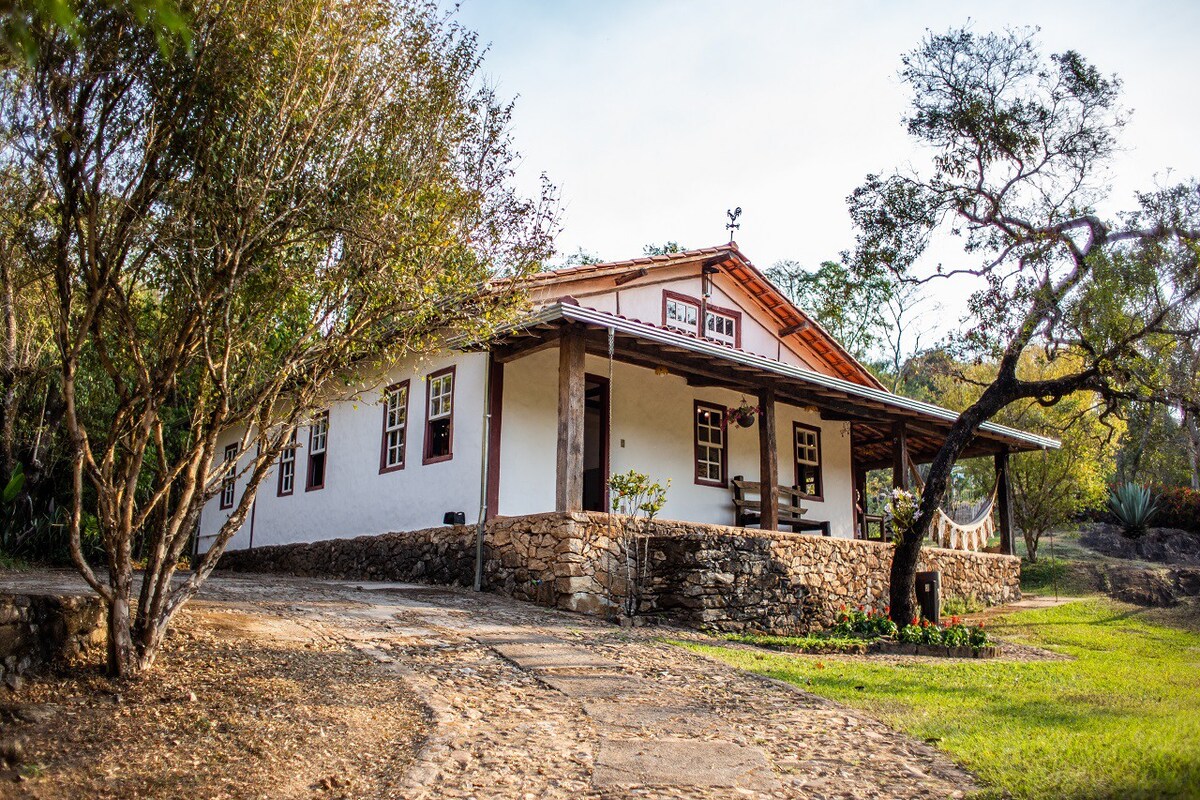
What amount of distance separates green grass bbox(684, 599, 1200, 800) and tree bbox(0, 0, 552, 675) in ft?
14.3

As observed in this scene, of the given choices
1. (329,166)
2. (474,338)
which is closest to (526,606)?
(474,338)

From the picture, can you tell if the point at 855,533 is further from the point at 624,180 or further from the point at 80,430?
the point at 80,430

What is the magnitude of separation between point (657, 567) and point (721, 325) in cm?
710

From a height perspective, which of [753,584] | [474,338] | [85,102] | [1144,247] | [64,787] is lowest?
[64,787]

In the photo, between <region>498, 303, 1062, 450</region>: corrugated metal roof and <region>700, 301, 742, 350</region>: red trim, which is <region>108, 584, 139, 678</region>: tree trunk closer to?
<region>498, 303, 1062, 450</region>: corrugated metal roof

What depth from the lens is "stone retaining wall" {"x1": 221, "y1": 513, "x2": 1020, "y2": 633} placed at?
10359mm

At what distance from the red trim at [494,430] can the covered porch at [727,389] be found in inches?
0.6

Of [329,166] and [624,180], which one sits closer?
[329,166]

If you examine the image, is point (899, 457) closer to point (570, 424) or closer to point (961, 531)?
point (961, 531)

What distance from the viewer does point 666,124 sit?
10.1 meters

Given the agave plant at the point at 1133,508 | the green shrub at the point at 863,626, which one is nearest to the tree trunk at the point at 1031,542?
the agave plant at the point at 1133,508

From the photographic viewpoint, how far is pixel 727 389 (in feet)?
49.4

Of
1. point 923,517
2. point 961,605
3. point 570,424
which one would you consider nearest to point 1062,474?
point 961,605

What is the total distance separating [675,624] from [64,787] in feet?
23.3
